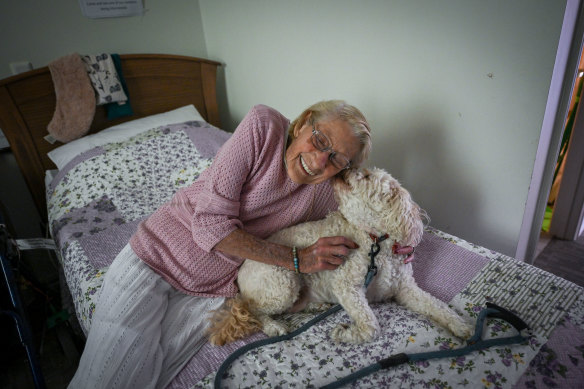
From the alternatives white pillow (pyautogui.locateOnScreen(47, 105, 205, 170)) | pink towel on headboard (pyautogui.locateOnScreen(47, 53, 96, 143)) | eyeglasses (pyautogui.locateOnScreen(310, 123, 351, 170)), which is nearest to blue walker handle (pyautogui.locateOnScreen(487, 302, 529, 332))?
eyeglasses (pyautogui.locateOnScreen(310, 123, 351, 170))

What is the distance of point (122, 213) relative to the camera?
1716mm

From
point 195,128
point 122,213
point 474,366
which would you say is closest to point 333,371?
point 474,366

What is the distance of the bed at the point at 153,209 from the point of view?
0.91 metres

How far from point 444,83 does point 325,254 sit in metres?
0.92

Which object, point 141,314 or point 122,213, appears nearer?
point 141,314

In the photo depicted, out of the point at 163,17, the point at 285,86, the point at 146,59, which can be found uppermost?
the point at 163,17

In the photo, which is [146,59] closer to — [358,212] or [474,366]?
[358,212]

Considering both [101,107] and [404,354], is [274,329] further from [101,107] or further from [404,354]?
[101,107]

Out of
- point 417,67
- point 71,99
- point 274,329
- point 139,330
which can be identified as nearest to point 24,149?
point 71,99

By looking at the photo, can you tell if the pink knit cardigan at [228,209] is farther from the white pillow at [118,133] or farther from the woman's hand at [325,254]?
the white pillow at [118,133]

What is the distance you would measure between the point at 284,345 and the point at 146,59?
2.15 meters

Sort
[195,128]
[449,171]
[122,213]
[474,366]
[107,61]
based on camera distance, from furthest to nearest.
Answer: [195,128] → [107,61] → [122,213] → [449,171] → [474,366]

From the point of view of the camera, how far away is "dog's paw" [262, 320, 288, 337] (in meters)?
1.08

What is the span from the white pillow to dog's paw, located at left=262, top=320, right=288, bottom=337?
1.63m
